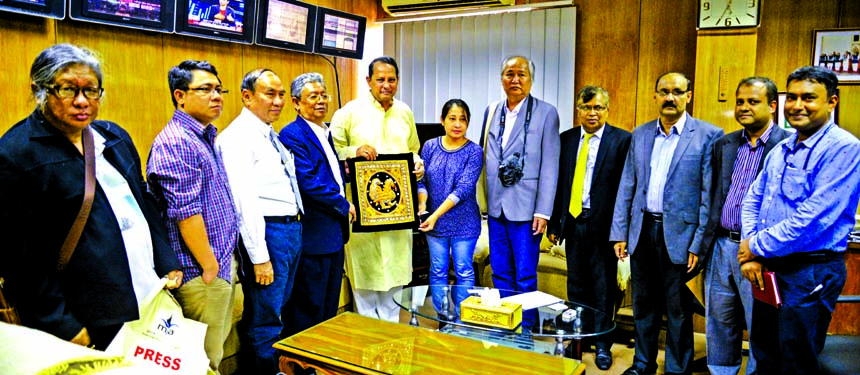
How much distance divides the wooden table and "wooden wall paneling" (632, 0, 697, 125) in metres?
3.18

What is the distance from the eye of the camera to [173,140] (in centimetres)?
198

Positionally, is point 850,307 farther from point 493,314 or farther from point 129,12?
point 129,12

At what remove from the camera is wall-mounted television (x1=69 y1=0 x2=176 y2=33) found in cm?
316

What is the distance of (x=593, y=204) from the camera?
2.96 metres

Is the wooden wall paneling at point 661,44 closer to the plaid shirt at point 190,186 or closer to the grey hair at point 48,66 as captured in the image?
the plaid shirt at point 190,186

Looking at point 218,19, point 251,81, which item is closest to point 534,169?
point 251,81

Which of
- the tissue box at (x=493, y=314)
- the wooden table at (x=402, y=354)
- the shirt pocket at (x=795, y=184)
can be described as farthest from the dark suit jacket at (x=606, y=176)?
the wooden table at (x=402, y=354)

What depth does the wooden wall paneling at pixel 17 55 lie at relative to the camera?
118 inches

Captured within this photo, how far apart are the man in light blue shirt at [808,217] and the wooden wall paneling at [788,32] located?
2540 mm

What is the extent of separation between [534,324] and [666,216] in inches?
30.9

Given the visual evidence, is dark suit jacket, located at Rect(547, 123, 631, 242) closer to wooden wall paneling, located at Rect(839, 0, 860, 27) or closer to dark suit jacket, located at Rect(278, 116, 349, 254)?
dark suit jacket, located at Rect(278, 116, 349, 254)

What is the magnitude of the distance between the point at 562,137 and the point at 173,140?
2.00 m

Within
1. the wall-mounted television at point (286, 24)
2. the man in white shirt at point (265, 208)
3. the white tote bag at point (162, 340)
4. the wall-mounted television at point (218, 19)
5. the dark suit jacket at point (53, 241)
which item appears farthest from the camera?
the wall-mounted television at point (286, 24)

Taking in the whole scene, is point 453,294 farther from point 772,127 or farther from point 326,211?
point 772,127
